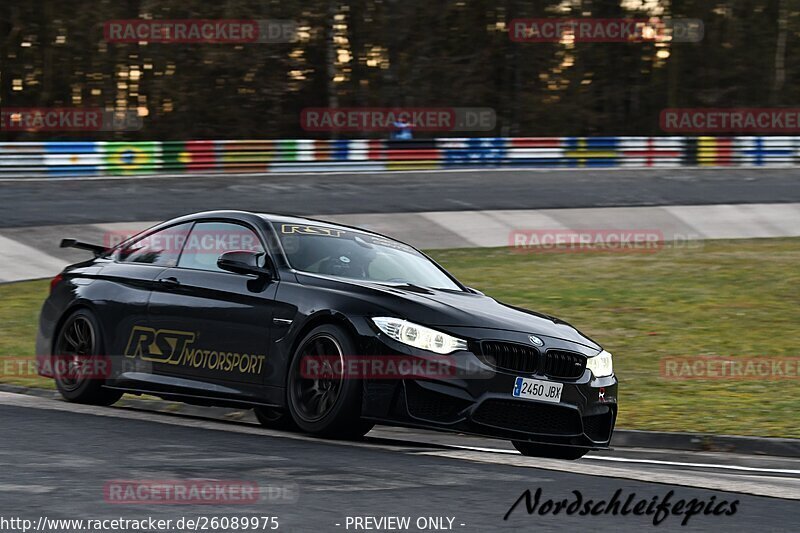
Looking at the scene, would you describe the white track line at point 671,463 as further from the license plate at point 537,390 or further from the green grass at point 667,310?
the green grass at point 667,310

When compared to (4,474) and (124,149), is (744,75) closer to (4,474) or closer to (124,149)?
(124,149)

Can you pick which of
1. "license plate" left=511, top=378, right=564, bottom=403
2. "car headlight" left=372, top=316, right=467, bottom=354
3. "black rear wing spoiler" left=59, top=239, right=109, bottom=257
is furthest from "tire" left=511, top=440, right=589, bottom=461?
"black rear wing spoiler" left=59, top=239, right=109, bottom=257

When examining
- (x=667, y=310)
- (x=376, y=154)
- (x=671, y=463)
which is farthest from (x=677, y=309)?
(x=376, y=154)

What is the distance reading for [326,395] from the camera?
25.3 ft

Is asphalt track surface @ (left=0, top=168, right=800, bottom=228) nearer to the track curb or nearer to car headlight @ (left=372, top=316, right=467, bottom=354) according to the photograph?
the track curb

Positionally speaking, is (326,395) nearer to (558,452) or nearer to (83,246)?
(558,452)

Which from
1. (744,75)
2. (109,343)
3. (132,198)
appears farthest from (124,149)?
(744,75)

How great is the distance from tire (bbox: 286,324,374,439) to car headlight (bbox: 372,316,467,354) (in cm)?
26

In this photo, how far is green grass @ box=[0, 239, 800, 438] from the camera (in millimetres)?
10078

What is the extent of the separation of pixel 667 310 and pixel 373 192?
13.2 meters

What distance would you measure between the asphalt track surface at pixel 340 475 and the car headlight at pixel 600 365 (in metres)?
0.56

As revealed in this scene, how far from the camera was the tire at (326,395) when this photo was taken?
7.51m

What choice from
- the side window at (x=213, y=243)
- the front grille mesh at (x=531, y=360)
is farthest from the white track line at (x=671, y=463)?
the side window at (x=213, y=243)

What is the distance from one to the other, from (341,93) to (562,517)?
40.5m
